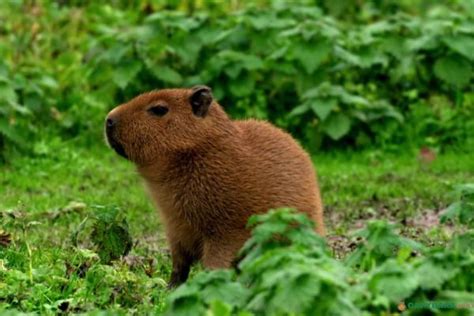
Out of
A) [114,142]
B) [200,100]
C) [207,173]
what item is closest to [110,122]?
[114,142]

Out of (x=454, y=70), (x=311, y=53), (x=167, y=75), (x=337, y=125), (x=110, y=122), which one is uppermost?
(x=110, y=122)

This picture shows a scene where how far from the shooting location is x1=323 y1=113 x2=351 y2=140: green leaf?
34.6ft

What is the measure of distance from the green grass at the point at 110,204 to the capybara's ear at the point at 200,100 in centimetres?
83

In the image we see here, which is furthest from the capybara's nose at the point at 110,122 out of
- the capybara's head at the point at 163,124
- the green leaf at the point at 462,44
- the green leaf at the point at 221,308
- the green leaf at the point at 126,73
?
the green leaf at the point at 462,44

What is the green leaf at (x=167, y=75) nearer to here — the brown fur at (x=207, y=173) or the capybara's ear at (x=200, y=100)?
the brown fur at (x=207, y=173)

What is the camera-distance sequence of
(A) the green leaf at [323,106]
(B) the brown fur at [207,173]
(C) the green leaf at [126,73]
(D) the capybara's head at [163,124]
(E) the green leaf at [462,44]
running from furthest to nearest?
1. (C) the green leaf at [126,73]
2. (E) the green leaf at [462,44]
3. (A) the green leaf at [323,106]
4. (D) the capybara's head at [163,124]
5. (B) the brown fur at [207,173]

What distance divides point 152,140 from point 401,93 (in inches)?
204

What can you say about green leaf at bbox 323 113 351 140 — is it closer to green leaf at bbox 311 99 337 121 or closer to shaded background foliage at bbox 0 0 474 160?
shaded background foliage at bbox 0 0 474 160

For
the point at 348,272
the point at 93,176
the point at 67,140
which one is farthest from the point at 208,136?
the point at 67,140

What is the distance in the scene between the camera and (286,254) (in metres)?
4.81

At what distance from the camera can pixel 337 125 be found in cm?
1059

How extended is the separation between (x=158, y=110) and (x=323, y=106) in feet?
13.1

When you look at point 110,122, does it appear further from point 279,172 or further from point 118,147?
point 279,172

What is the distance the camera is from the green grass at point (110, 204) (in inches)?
235
